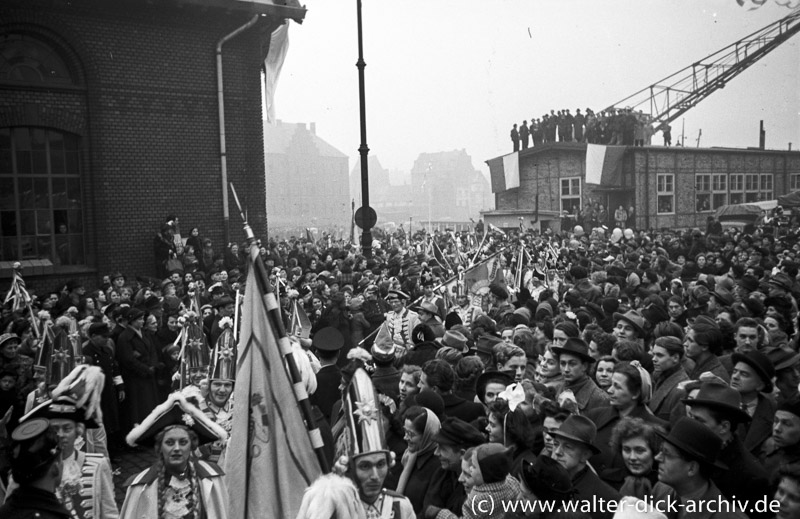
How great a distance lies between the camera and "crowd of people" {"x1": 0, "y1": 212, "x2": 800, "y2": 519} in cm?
383

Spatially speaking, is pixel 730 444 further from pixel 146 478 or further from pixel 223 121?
pixel 223 121

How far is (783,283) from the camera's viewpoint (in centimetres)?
973

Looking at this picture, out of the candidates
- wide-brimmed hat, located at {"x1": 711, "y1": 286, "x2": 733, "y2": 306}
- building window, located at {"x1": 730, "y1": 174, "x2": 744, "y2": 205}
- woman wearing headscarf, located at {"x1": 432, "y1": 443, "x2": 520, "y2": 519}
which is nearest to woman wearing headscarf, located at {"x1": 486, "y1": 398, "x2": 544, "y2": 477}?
woman wearing headscarf, located at {"x1": 432, "y1": 443, "x2": 520, "y2": 519}

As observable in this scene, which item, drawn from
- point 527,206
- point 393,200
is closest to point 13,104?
point 527,206

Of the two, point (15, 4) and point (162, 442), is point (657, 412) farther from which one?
point (15, 4)

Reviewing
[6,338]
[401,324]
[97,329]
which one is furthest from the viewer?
[401,324]

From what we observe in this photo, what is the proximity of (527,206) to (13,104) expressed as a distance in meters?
23.5

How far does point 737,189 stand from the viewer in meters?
35.8

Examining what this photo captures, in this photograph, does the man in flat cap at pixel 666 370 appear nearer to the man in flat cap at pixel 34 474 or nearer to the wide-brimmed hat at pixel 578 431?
the wide-brimmed hat at pixel 578 431

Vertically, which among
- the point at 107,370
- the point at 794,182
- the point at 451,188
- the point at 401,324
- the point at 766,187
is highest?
the point at 451,188

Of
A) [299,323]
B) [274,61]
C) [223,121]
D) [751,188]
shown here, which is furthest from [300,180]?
[299,323]

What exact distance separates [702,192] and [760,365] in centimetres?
3194

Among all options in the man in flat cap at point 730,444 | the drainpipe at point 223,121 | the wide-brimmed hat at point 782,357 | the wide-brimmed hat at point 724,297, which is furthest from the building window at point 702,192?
the man in flat cap at point 730,444

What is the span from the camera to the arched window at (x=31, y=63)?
15.2 metres
